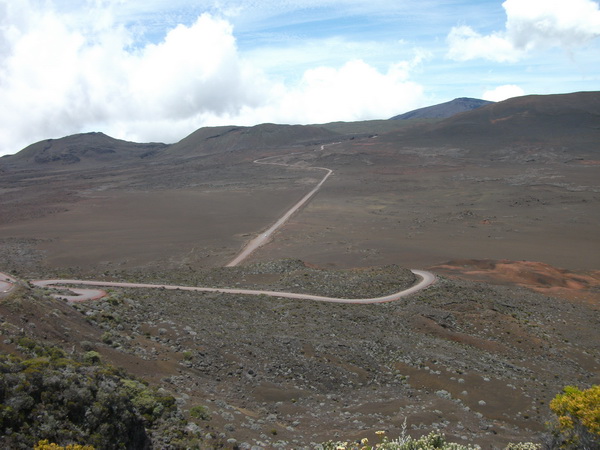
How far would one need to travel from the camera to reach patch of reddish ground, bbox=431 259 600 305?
95.5 feet

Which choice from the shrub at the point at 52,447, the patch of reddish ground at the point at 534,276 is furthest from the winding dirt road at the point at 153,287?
the shrub at the point at 52,447

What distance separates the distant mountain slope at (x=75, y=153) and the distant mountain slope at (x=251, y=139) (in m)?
18.2

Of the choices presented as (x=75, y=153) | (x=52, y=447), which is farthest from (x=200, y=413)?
(x=75, y=153)

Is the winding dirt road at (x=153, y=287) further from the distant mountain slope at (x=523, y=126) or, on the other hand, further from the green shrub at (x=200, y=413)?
the distant mountain slope at (x=523, y=126)

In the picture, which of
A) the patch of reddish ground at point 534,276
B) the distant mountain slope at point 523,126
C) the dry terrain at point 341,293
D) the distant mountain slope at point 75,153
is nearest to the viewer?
the dry terrain at point 341,293

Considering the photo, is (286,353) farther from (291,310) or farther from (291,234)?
(291,234)

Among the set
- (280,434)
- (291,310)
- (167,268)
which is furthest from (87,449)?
(167,268)

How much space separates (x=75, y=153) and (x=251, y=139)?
7013 cm

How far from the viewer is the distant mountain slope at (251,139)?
163 meters

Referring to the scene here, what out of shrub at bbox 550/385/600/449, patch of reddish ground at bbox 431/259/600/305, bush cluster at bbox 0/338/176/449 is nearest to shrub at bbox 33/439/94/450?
bush cluster at bbox 0/338/176/449

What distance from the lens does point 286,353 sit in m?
16.0

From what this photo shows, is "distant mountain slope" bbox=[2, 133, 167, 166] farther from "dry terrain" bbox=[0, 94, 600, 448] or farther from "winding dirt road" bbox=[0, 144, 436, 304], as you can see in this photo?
"winding dirt road" bbox=[0, 144, 436, 304]

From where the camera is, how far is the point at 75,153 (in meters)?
175

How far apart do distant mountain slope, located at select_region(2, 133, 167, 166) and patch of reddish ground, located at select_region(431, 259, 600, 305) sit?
156805mm
